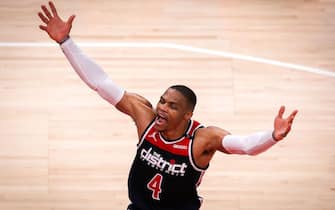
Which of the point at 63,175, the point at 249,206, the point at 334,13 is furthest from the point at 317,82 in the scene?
the point at 63,175

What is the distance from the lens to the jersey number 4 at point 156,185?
194 inches

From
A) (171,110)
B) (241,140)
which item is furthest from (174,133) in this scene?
(241,140)

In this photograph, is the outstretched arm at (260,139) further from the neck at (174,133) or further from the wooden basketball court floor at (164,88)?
the wooden basketball court floor at (164,88)

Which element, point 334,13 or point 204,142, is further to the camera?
point 334,13

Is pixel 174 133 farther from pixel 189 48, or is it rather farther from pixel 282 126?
pixel 189 48

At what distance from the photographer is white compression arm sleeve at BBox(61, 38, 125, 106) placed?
4.73 meters

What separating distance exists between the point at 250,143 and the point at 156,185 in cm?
79

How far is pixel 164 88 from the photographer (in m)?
7.29

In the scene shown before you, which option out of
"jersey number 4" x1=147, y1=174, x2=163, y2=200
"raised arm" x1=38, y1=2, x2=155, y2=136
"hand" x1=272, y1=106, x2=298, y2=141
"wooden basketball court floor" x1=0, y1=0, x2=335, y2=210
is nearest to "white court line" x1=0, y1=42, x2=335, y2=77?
"wooden basketball court floor" x1=0, y1=0, x2=335, y2=210

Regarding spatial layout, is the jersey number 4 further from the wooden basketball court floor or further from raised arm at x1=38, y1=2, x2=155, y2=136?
the wooden basketball court floor

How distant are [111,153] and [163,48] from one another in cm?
139

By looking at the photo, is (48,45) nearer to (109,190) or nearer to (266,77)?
(109,190)

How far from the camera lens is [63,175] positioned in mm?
6797

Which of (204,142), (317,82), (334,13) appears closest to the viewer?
(204,142)
